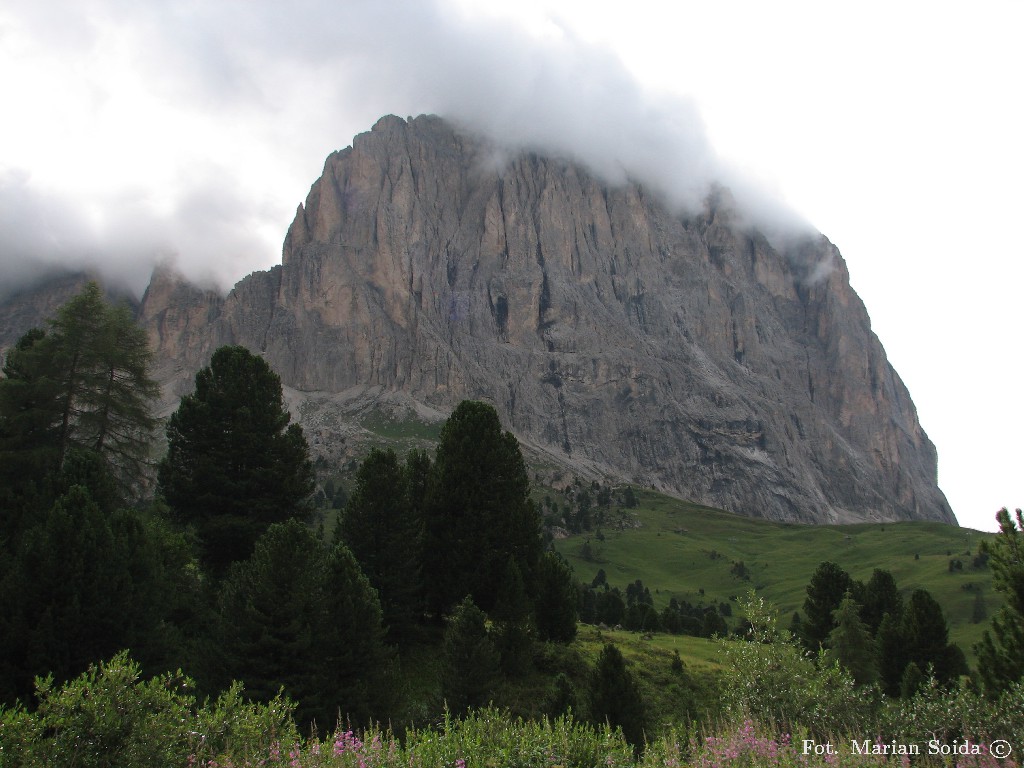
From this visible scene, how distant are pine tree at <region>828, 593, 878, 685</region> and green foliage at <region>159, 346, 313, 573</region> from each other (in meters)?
39.5

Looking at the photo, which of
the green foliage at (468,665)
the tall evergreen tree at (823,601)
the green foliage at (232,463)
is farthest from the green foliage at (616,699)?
the tall evergreen tree at (823,601)

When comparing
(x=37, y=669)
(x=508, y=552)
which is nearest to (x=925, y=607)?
(x=508, y=552)

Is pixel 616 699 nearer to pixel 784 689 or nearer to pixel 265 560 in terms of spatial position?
pixel 784 689

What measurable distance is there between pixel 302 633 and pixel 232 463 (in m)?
18.4

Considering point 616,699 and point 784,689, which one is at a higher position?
point 784,689

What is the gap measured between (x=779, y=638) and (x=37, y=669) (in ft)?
82.7

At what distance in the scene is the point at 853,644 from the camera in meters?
53.4

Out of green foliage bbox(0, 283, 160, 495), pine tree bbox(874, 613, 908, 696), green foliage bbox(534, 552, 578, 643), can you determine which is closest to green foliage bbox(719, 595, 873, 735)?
green foliage bbox(534, 552, 578, 643)

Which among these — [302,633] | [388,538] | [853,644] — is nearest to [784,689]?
[302,633]

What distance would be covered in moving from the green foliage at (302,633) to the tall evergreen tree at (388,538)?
8.62 meters

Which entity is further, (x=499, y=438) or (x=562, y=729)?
(x=499, y=438)

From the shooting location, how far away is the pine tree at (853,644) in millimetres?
52812

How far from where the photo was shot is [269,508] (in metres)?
43.1

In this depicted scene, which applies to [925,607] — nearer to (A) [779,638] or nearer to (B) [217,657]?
(A) [779,638]
